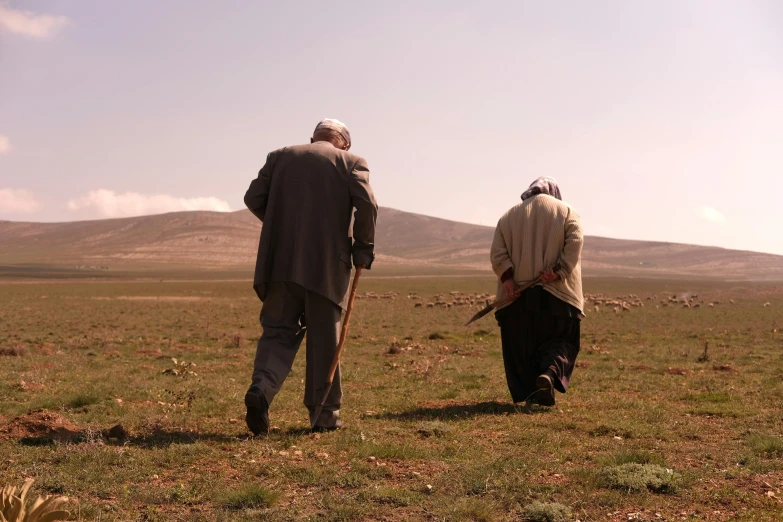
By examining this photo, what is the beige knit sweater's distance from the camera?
22.8 feet

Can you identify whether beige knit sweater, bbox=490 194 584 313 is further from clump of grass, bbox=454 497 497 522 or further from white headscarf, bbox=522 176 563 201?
clump of grass, bbox=454 497 497 522

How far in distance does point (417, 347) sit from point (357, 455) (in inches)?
343

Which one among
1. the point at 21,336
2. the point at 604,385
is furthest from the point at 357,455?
the point at 21,336

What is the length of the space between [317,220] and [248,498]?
2.50 metres

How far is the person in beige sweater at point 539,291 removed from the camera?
22.7ft

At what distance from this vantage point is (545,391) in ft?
21.4

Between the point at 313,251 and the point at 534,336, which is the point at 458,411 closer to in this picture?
the point at 534,336

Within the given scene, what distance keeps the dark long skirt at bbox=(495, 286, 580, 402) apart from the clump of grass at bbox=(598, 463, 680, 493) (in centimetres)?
232

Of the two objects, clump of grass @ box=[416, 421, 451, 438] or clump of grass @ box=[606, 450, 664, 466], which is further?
clump of grass @ box=[416, 421, 451, 438]

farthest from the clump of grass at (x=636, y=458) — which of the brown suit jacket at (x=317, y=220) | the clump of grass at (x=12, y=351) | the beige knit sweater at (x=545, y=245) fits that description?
the clump of grass at (x=12, y=351)

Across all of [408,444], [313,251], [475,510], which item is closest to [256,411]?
[408,444]

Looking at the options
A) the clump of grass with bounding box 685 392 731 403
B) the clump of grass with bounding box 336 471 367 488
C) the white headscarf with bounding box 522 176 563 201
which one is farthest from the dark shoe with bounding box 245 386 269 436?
the clump of grass with bounding box 685 392 731 403

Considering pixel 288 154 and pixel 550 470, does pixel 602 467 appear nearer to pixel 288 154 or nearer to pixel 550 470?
pixel 550 470

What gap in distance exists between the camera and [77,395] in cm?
738
